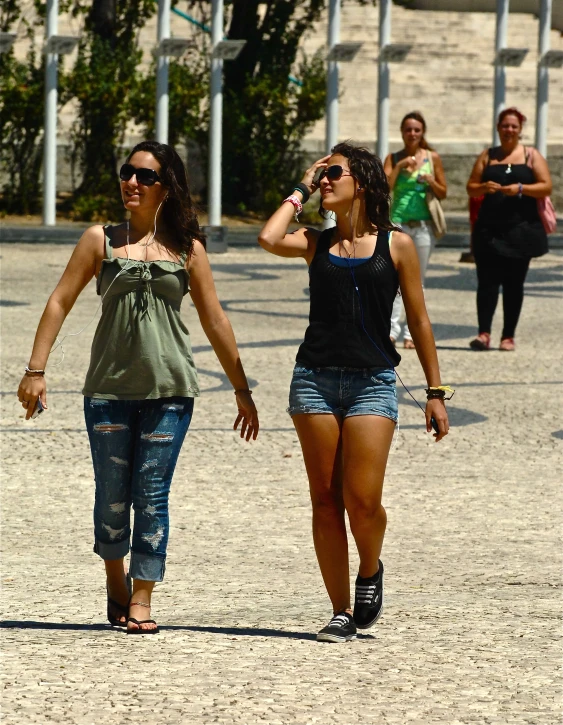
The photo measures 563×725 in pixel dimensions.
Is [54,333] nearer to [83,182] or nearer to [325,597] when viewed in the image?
[325,597]

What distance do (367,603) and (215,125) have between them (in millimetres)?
14898

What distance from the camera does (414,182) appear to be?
11156 mm

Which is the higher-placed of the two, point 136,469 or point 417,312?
point 417,312

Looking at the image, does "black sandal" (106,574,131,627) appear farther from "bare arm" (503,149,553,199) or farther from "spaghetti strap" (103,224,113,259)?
"bare arm" (503,149,553,199)

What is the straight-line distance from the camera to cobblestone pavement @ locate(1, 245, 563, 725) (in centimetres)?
414

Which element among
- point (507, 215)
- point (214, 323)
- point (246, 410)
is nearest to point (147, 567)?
point (246, 410)

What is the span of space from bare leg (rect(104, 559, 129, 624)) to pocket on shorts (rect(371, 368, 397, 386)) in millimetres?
1041

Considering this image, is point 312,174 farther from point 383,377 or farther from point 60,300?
point 60,300

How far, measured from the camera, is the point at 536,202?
11.3m

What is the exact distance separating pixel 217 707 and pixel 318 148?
81.3ft

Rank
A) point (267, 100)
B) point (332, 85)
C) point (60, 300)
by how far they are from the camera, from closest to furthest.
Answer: point (60, 300) < point (332, 85) < point (267, 100)

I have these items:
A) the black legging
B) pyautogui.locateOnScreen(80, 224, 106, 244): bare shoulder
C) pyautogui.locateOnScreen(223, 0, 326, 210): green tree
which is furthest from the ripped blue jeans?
pyautogui.locateOnScreen(223, 0, 326, 210): green tree

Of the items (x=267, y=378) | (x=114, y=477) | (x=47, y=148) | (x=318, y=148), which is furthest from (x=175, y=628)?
(x=318, y=148)

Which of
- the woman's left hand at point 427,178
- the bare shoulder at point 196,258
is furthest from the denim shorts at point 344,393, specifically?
the woman's left hand at point 427,178
